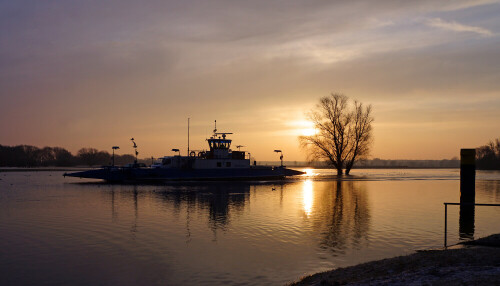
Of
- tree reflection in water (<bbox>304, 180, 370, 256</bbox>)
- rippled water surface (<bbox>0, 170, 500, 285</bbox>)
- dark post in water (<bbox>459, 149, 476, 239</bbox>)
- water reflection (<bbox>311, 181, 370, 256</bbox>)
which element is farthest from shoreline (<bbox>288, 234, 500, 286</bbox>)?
dark post in water (<bbox>459, 149, 476, 239</bbox>)

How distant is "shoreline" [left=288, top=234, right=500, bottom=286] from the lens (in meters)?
8.02

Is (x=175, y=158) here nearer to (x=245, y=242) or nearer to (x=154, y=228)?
(x=154, y=228)

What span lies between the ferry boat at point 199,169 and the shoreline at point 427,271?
171 ft

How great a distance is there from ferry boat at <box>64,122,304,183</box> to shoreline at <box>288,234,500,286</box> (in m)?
52.1

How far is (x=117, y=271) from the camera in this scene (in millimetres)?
11531

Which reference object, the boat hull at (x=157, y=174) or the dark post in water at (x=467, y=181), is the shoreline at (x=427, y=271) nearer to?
the dark post in water at (x=467, y=181)

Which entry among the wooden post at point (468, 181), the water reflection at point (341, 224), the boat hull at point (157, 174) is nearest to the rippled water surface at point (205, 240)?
the water reflection at point (341, 224)

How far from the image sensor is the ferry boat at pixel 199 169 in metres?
61.0

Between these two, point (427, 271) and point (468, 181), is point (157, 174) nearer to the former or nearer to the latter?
point (468, 181)

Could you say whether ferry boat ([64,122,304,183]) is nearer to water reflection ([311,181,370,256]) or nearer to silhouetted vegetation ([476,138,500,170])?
water reflection ([311,181,370,256])

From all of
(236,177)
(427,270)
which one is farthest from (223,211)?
(236,177)

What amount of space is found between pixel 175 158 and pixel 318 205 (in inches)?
Result: 1597

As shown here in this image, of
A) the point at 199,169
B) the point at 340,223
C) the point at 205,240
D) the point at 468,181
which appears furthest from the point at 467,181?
the point at 199,169

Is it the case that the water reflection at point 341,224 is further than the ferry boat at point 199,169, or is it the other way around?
the ferry boat at point 199,169
